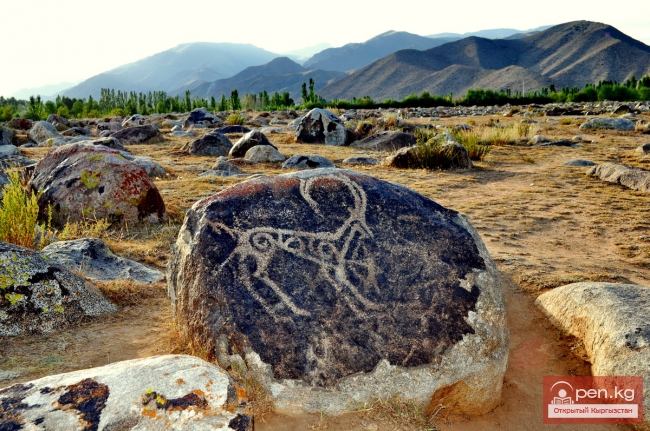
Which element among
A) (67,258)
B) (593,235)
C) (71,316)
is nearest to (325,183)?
(71,316)

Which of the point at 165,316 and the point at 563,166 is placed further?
the point at 563,166

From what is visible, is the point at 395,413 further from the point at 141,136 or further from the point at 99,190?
the point at 141,136

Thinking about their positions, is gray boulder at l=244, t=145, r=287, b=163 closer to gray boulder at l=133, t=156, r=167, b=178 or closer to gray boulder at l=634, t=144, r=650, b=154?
gray boulder at l=133, t=156, r=167, b=178

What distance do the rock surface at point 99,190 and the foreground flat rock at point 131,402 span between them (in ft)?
12.1

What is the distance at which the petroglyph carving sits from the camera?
2564 millimetres

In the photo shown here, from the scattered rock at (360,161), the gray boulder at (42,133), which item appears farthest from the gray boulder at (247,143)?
the gray boulder at (42,133)

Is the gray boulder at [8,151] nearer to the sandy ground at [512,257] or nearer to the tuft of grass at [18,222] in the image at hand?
the sandy ground at [512,257]

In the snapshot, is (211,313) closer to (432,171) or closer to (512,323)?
(512,323)

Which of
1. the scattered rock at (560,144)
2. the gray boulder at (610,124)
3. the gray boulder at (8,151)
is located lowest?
the scattered rock at (560,144)

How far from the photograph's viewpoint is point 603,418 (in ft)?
8.84

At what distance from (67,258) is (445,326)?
10.1 ft

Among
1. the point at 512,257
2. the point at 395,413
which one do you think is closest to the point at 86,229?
the point at 395,413

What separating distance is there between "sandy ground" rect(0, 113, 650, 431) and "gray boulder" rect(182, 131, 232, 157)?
47.2 inches

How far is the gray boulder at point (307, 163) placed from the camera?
352 inches
